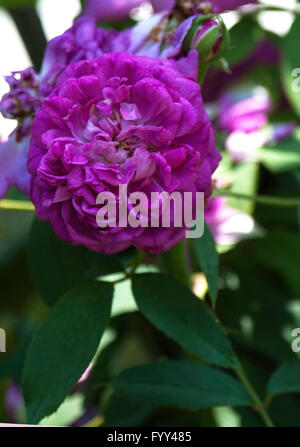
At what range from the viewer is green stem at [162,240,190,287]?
16.4 inches

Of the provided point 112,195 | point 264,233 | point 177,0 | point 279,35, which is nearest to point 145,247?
point 112,195

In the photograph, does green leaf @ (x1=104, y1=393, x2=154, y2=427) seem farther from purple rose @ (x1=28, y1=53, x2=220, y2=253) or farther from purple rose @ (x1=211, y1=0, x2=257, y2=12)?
purple rose @ (x1=211, y1=0, x2=257, y2=12)

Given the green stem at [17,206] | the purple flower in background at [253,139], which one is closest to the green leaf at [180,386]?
the green stem at [17,206]

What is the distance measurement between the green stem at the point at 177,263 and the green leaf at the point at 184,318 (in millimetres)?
37

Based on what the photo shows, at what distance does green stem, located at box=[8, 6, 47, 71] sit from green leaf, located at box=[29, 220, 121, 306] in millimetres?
354

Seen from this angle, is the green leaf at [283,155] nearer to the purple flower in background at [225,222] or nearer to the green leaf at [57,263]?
the purple flower in background at [225,222]

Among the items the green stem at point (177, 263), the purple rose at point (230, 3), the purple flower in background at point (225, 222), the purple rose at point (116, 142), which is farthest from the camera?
the purple rose at point (230, 3)

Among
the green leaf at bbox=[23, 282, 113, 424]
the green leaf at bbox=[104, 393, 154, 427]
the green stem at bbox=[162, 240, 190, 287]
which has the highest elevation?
the green leaf at bbox=[23, 282, 113, 424]

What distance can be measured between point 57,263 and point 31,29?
42 centimetres

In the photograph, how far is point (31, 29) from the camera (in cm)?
75

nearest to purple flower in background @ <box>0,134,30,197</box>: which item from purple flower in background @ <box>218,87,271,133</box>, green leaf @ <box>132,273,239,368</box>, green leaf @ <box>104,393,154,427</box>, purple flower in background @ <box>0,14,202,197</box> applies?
purple flower in background @ <box>0,14,202,197</box>

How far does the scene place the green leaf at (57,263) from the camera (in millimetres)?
408

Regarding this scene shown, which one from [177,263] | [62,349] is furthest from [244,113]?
[62,349]

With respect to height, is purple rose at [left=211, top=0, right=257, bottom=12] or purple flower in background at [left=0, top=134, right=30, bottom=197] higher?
purple flower in background at [left=0, top=134, right=30, bottom=197]
